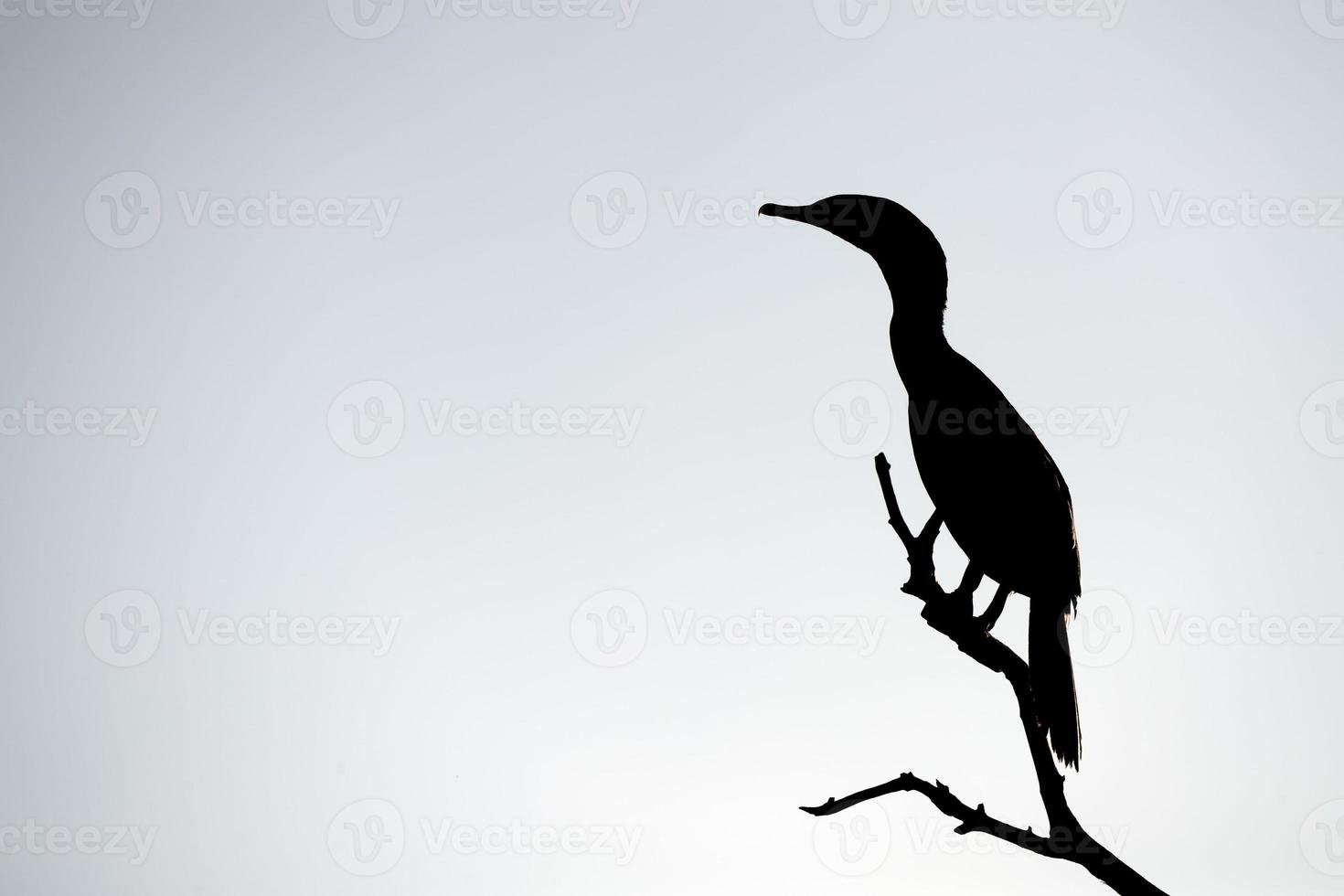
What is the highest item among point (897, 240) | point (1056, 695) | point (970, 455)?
point (897, 240)

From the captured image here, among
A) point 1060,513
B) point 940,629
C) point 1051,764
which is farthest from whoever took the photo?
point 1060,513

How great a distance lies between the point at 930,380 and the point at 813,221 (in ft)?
2.09

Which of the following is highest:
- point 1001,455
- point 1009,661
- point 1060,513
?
point 1001,455

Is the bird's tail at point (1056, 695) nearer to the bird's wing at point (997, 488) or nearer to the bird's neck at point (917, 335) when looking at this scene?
the bird's wing at point (997, 488)

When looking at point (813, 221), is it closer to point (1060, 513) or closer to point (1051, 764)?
point (1060, 513)

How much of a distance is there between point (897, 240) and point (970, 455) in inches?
28.3

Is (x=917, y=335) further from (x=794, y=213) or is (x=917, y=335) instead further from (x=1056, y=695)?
(x=1056, y=695)

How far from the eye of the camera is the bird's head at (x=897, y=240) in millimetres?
2967

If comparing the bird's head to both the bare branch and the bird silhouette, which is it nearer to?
the bird silhouette

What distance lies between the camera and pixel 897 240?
2.97 metres

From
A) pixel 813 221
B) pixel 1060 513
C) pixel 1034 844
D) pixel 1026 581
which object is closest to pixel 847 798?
pixel 1034 844

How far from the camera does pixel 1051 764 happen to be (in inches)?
94.3

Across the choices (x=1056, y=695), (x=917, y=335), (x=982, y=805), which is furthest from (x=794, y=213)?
(x=982, y=805)

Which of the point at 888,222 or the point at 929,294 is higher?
the point at 888,222
